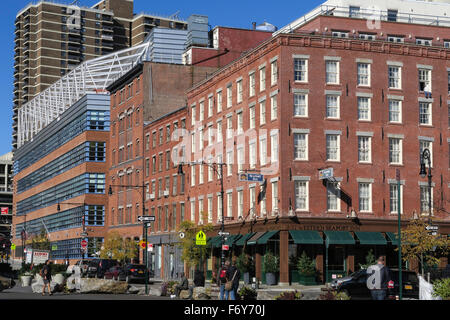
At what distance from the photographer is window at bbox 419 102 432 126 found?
58.4 metres

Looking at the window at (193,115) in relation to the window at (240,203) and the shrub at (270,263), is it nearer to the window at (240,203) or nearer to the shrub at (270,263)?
the window at (240,203)

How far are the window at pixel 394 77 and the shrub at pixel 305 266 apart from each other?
49.4 feet

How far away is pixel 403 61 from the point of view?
5825 centimetres

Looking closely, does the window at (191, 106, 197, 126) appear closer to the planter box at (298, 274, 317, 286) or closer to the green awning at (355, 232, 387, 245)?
the green awning at (355, 232, 387, 245)

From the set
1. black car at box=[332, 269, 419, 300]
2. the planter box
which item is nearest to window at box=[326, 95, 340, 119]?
the planter box

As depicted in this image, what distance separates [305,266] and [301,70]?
14.6 metres

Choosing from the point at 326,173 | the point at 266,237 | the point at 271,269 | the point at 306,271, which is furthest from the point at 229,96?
the point at 306,271

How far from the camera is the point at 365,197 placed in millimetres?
55969

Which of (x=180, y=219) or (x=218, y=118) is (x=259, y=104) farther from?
(x=180, y=219)

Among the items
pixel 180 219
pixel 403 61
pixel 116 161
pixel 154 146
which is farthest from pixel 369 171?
pixel 116 161

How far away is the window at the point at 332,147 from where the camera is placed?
55.8 m

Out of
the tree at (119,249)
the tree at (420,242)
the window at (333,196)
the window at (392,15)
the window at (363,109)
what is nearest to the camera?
the tree at (420,242)

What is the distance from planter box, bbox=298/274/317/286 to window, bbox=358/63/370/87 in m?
15.2

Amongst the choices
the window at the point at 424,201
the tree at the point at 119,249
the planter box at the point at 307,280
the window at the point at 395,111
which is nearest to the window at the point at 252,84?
the window at the point at 395,111
